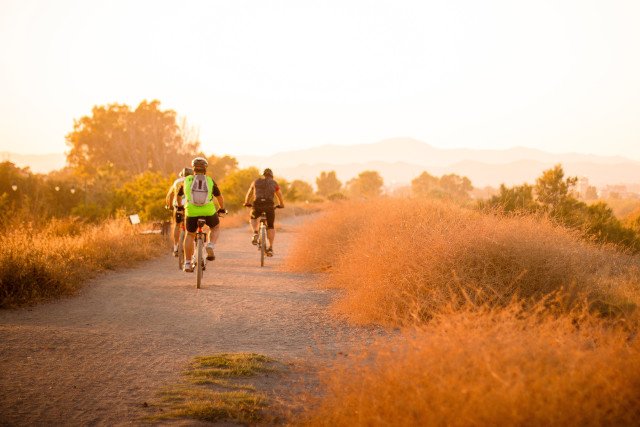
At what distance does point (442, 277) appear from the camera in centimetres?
679

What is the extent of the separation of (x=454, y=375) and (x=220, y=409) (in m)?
2.10

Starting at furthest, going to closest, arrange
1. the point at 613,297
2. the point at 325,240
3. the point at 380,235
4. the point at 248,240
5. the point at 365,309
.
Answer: the point at 248,240 < the point at 325,240 < the point at 380,235 < the point at 365,309 < the point at 613,297

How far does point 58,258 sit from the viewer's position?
405 inches

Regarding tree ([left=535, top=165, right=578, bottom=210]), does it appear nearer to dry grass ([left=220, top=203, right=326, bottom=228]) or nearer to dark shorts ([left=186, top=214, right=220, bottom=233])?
dark shorts ([left=186, top=214, right=220, bottom=233])

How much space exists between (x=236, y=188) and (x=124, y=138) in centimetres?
3098

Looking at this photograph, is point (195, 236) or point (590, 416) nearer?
point (590, 416)

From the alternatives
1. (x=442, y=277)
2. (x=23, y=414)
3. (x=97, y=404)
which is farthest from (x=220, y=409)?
(x=442, y=277)

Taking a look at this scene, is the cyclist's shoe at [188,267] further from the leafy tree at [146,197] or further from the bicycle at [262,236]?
the leafy tree at [146,197]

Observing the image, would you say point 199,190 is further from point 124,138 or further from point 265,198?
point 124,138

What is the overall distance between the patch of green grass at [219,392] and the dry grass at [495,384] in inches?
36.3

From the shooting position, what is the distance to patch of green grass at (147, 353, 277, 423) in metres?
4.19

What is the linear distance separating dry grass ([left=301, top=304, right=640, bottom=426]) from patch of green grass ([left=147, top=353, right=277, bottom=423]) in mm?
921

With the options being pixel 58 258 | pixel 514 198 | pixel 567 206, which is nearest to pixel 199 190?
pixel 58 258

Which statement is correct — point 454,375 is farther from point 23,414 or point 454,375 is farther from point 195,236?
point 195,236
